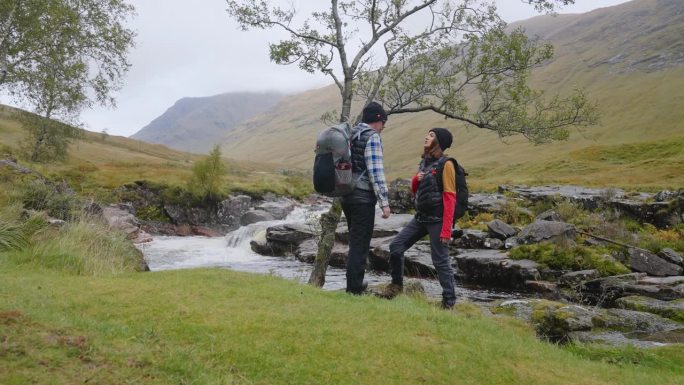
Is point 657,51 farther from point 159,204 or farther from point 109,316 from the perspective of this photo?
point 109,316

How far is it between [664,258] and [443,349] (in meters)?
19.3

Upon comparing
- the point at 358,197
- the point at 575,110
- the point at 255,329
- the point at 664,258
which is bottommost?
the point at 664,258

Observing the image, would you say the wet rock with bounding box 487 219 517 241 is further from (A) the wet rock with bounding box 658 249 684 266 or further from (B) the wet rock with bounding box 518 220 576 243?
(A) the wet rock with bounding box 658 249 684 266

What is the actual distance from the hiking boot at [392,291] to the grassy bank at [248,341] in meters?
1.79

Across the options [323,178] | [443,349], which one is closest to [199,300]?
[323,178]

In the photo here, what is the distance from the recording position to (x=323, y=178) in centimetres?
916

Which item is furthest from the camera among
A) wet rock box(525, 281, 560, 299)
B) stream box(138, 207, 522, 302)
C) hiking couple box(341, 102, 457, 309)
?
stream box(138, 207, 522, 302)

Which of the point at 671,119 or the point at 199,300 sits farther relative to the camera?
the point at 671,119

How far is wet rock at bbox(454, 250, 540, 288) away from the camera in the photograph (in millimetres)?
20625

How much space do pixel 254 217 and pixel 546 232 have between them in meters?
26.1

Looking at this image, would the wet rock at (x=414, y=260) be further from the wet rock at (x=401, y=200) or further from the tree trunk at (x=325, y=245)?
the wet rock at (x=401, y=200)

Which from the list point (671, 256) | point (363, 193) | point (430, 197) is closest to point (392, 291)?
point (430, 197)

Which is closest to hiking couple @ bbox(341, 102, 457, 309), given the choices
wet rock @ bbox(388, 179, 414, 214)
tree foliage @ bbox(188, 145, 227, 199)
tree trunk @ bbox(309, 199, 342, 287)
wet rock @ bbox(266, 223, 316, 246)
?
tree trunk @ bbox(309, 199, 342, 287)

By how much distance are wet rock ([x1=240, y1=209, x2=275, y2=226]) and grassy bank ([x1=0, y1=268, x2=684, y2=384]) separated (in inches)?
1344
